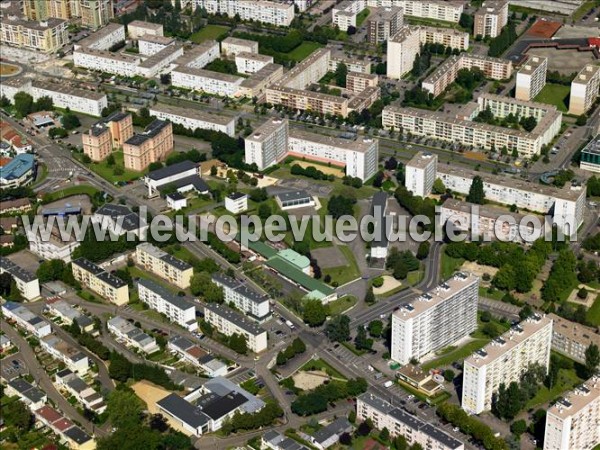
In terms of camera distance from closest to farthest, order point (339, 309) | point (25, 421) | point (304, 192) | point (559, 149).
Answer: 1. point (25, 421)
2. point (339, 309)
3. point (304, 192)
4. point (559, 149)

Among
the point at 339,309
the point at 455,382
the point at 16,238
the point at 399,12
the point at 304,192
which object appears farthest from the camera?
the point at 399,12

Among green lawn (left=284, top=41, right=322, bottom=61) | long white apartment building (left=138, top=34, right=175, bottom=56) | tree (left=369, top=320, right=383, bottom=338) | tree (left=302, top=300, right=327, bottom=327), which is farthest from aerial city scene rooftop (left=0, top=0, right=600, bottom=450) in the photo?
long white apartment building (left=138, top=34, right=175, bottom=56)

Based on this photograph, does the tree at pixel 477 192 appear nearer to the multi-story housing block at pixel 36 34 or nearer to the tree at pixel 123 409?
the tree at pixel 123 409

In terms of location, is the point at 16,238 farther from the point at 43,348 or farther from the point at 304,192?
the point at 304,192

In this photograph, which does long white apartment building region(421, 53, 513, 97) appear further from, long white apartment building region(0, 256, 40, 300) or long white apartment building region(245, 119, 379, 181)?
long white apartment building region(0, 256, 40, 300)

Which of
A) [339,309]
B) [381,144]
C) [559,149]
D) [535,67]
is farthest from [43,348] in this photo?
[535,67]

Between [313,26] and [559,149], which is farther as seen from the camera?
[313,26]
